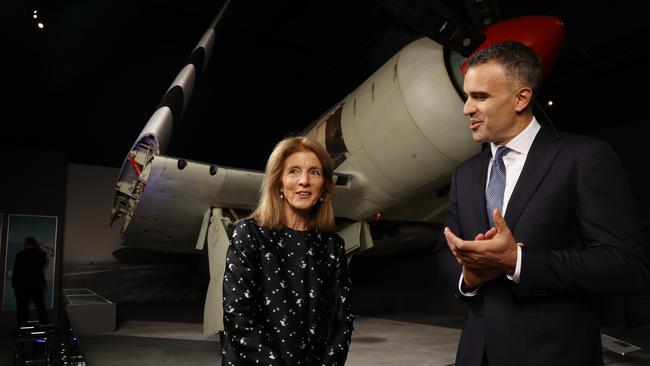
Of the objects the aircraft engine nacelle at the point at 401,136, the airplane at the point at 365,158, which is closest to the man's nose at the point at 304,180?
the airplane at the point at 365,158

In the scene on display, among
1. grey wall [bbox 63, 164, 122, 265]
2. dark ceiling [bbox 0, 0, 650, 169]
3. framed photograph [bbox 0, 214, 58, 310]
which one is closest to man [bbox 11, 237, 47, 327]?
framed photograph [bbox 0, 214, 58, 310]

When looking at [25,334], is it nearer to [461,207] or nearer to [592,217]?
[461,207]

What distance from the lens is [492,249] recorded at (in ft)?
2.82

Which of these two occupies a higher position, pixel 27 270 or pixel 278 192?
pixel 278 192

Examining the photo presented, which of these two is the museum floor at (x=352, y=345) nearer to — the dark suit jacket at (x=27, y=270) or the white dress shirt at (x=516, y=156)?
the dark suit jacket at (x=27, y=270)

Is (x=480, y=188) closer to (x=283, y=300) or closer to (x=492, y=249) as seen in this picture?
(x=492, y=249)

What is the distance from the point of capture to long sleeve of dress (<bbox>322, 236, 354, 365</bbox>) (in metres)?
1.48

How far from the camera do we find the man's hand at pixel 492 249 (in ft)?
2.81

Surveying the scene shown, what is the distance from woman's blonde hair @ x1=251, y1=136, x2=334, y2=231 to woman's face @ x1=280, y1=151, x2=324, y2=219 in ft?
0.07

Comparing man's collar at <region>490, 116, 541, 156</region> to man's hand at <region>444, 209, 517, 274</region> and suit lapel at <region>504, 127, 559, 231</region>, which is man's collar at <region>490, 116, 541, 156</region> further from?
man's hand at <region>444, 209, 517, 274</region>

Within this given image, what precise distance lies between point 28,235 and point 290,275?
8160 mm

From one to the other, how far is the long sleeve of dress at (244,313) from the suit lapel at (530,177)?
843 millimetres

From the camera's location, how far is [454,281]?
3.63 feet

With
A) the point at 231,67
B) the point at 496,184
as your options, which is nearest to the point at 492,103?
the point at 496,184
